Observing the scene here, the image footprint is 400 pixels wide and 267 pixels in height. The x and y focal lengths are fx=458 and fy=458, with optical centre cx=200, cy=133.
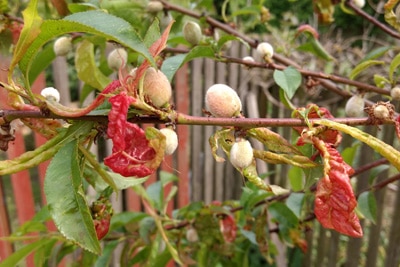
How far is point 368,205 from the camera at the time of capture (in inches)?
37.7

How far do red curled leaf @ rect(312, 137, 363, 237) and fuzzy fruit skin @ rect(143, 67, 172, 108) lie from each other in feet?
0.54

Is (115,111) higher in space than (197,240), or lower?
higher

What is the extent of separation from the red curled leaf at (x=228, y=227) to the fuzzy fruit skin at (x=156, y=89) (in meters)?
0.69

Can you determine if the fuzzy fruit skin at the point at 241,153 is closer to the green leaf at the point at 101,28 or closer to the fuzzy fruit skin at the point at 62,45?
→ the green leaf at the point at 101,28

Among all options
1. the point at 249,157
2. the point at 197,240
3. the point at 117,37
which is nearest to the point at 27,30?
the point at 117,37

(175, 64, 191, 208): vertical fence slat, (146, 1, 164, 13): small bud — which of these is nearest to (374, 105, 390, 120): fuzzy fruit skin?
(146, 1, 164, 13): small bud

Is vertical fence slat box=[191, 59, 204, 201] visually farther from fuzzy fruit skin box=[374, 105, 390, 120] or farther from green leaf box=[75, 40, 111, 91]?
fuzzy fruit skin box=[374, 105, 390, 120]

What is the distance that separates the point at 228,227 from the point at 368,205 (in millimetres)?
331

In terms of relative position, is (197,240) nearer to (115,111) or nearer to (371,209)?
(371,209)

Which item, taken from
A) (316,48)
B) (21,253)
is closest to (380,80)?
(316,48)

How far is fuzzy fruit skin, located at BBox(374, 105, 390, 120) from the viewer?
0.50 metres

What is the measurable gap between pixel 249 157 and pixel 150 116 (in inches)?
4.5

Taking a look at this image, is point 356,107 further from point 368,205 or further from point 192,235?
point 192,235

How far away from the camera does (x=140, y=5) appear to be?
930 mm
